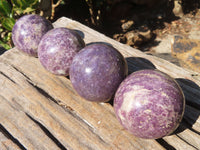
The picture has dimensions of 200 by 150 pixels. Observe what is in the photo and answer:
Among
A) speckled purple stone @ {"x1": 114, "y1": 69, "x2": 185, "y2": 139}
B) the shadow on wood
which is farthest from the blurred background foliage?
speckled purple stone @ {"x1": 114, "y1": 69, "x2": 185, "y2": 139}

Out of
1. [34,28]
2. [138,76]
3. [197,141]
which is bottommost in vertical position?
[197,141]

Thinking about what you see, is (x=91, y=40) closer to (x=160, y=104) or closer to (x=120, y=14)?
(x=160, y=104)

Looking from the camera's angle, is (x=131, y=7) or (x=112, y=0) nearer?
(x=112, y=0)

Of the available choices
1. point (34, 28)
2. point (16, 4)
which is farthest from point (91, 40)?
point (16, 4)

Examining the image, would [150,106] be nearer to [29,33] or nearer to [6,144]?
[6,144]

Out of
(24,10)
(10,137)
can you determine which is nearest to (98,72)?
(10,137)

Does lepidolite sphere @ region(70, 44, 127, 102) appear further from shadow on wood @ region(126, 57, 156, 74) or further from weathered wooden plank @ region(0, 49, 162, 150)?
shadow on wood @ region(126, 57, 156, 74)
